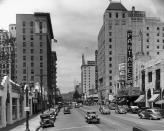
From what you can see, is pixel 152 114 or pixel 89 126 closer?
pixel 89 126

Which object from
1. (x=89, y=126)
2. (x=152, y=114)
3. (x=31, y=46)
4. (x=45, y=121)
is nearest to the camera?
(x=89, y=126)

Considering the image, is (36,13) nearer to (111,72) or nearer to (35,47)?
(35,47)

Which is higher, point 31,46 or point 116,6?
point 116,6

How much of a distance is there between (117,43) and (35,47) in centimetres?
4173

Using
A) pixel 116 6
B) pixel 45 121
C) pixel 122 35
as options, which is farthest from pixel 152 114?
pixel 116 6

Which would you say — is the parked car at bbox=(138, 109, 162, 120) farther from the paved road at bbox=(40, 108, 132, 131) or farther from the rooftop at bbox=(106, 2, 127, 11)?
the rooftop at bbox=(106, 2, 127, 11)

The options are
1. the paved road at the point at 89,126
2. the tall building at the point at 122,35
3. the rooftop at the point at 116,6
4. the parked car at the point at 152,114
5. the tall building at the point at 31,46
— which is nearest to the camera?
the paved road at the point at 89,126

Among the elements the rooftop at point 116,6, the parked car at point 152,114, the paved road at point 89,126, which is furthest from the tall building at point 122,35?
the paved road at point 89,126

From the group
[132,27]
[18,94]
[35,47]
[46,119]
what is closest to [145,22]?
[132,27]

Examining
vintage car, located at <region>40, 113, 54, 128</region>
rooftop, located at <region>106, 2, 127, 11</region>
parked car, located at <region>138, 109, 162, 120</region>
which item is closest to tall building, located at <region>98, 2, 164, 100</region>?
rooftop, located at <region>106, 2, 127, 11</region>

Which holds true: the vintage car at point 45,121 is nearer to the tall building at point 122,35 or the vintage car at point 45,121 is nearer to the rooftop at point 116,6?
the tall building at point 122,35

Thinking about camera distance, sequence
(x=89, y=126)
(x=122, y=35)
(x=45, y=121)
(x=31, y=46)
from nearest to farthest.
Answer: (x=89, y=126) < (x=45, y=121) < (x=122, y=35) < (x=31, y=46)

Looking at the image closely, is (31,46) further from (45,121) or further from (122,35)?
(45,121)

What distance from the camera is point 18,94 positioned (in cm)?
5750
